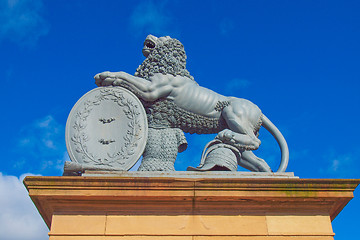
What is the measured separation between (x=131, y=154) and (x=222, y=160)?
4.67 ft

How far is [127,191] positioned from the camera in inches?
217

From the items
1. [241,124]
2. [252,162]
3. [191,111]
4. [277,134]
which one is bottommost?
[252,162]

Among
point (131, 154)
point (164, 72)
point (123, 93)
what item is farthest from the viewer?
point (164, 72)

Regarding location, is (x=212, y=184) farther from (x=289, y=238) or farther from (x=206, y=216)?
(x=289, y=238)

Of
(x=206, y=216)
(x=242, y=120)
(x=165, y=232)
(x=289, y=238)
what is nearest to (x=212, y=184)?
Result: (x=206, y=216)

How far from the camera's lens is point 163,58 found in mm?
7523

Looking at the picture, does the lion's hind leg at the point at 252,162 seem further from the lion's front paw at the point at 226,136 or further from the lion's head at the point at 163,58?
the lion's head at the point at 163,58

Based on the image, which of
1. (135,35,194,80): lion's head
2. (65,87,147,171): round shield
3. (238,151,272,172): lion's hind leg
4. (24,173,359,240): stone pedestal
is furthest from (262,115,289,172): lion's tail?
(65,87,147,171): round shield

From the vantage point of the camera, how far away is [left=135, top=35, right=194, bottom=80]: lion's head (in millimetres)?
7414

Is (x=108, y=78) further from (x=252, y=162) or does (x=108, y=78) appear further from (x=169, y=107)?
(x=252, y=162)

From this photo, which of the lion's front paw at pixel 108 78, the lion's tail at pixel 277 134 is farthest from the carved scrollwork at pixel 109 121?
the lion's tail at pixel 277 134

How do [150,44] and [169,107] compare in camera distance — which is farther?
[150,44]

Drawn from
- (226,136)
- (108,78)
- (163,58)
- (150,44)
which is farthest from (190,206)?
(150,44)

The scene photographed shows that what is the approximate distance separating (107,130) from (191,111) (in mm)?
1508
